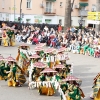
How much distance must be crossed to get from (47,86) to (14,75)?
182 cm

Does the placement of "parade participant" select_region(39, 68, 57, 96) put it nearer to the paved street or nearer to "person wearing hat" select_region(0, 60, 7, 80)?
the paved street

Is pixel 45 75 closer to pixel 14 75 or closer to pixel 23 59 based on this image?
pixel 14 75

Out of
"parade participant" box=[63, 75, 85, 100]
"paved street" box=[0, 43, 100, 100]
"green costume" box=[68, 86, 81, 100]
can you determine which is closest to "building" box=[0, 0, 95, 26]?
"paved street" box=[0, 43, 100, 100]

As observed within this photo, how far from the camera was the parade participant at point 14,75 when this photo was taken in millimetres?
13891

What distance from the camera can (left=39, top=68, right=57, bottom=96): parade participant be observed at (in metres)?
12.4

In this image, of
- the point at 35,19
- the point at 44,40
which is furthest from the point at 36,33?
the point at 35,19

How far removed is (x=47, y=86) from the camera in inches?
493

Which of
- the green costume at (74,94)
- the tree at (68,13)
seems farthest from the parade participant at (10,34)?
the green costume at (74,94)

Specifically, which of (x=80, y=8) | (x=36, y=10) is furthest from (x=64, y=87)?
(x=80, y=8)

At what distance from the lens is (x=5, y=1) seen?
53.8 metres

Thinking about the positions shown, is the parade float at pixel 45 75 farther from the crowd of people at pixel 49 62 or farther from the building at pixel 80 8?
the building at pixel 80 8

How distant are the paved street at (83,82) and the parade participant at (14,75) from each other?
22 cm

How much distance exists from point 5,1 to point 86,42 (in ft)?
100

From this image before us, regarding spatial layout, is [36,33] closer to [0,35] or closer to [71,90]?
[0,35]
